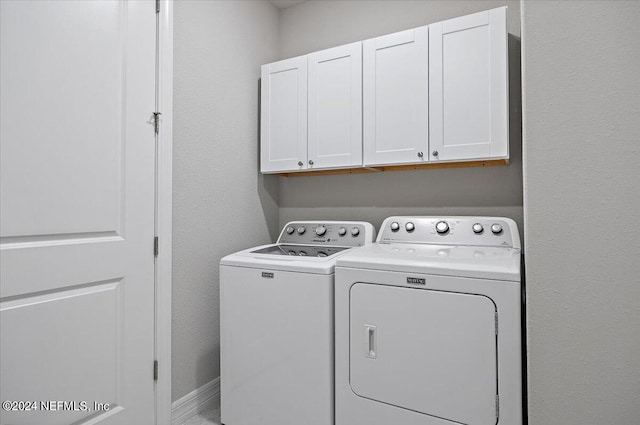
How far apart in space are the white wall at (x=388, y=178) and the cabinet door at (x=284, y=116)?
0.35 meters

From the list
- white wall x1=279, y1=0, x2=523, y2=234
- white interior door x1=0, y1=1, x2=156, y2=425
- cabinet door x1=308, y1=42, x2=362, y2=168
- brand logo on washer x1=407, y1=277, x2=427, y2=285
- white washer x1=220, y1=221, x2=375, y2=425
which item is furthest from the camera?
cabinet door x1=308, y1=42, x2=362, y2=168

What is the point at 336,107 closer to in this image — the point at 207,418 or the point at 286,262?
the point at 286,262

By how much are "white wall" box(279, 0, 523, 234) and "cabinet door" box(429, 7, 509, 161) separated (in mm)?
299

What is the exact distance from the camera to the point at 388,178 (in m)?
2.32

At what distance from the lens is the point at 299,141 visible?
2262mm

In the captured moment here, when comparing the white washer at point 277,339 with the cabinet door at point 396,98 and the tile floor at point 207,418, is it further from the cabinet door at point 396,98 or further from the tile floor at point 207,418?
the cabinet door at point 396,98

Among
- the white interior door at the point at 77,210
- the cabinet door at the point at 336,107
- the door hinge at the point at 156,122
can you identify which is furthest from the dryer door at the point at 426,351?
the door hinge at the point at 156,122

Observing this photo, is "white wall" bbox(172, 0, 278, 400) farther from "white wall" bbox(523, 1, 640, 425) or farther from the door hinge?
"white wall" bbox(523, 1, 640, 425)

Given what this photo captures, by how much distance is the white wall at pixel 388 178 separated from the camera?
196cm

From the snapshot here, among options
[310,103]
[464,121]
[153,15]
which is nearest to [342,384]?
[464,121]

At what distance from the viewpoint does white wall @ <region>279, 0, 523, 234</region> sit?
1.96 meters

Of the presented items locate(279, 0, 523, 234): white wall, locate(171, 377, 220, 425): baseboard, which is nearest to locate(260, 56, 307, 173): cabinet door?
locate(279, 0, 523, 234): white wall

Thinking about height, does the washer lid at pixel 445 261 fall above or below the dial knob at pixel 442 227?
below

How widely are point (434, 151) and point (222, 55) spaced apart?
1.43m
